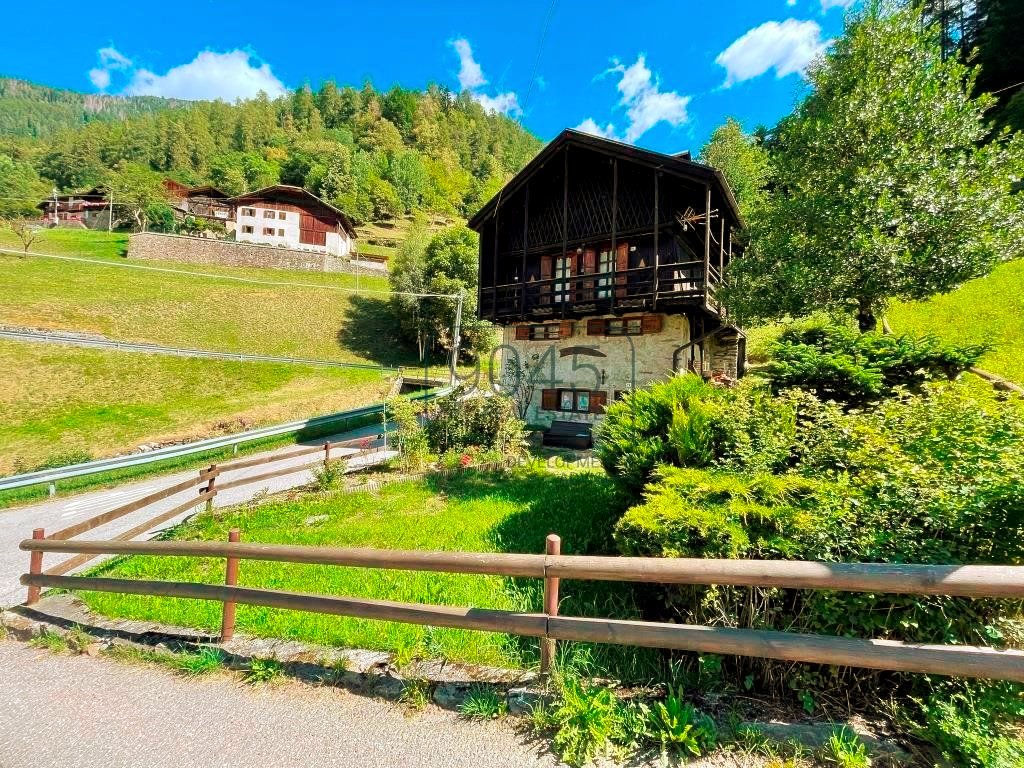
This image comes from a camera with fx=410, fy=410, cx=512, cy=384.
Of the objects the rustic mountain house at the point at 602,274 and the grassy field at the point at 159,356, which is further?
the grassy field at the point at 159,356

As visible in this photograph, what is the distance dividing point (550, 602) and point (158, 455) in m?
18.1

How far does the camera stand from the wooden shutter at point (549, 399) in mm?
16764

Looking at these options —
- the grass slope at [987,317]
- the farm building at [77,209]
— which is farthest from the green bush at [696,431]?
the farm building at [77,209]

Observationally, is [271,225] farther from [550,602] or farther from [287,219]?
[550,602]

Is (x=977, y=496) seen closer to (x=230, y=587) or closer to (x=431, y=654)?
(x=431, y=654)

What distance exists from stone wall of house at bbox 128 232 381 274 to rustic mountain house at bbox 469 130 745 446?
39.4 metres

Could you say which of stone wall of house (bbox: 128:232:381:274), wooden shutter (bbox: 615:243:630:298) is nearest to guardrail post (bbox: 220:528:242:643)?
wooden shutter (bbox: 615:243:630:298)

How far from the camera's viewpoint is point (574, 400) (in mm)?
16406

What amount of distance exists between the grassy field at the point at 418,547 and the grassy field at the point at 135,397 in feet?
47.0

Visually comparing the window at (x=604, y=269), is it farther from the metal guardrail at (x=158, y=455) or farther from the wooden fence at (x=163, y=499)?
the metal guardrail at (x=158, y=455)

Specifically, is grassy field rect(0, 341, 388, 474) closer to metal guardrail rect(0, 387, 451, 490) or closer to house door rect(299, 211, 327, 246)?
metal guardrail rect(0, 387, 451, 490)

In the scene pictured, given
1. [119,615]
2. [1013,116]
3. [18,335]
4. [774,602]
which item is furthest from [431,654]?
[1013,116]

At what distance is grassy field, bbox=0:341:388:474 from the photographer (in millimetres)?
17703

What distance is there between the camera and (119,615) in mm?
4719
